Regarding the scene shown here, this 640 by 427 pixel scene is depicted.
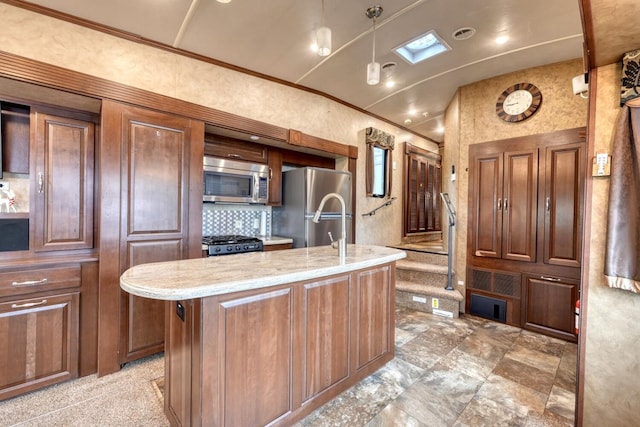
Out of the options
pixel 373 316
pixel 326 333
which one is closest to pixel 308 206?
pixel 373 316

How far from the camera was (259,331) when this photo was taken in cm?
146

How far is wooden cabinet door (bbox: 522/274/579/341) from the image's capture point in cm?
288

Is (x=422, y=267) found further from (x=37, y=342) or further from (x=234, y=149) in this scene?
→ (x=37, y=342)

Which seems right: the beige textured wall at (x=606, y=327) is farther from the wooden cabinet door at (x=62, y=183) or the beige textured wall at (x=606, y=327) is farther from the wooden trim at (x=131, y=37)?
the wooden cabinet door at (x=62, y=183)

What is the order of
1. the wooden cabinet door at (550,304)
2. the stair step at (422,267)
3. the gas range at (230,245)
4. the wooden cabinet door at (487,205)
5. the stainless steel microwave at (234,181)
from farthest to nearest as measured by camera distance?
1. the stair step at (422,267)
2. the wooden cabinet door at (487,205)
3. the stainless steel microwave at (234,181)
4. the wooden cabinet door at (550,304)
5. the gas range at (230,245)

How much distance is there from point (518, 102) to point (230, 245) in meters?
3.79

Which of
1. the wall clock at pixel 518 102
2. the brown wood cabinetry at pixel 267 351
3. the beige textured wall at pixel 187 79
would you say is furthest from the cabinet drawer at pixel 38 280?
the wall clock at pixel 518 102

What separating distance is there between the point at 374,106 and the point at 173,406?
427cm

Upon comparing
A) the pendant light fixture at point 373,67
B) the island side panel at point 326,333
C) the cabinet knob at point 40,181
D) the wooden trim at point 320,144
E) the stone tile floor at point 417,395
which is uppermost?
the pendant light fixture at point 373,67

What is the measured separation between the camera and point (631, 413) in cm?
139

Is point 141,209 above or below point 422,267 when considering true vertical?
above

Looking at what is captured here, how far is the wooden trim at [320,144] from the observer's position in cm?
341

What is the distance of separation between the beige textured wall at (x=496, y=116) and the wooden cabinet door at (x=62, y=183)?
4.15 metres

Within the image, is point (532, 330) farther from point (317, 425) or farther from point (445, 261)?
point (317, 425)
